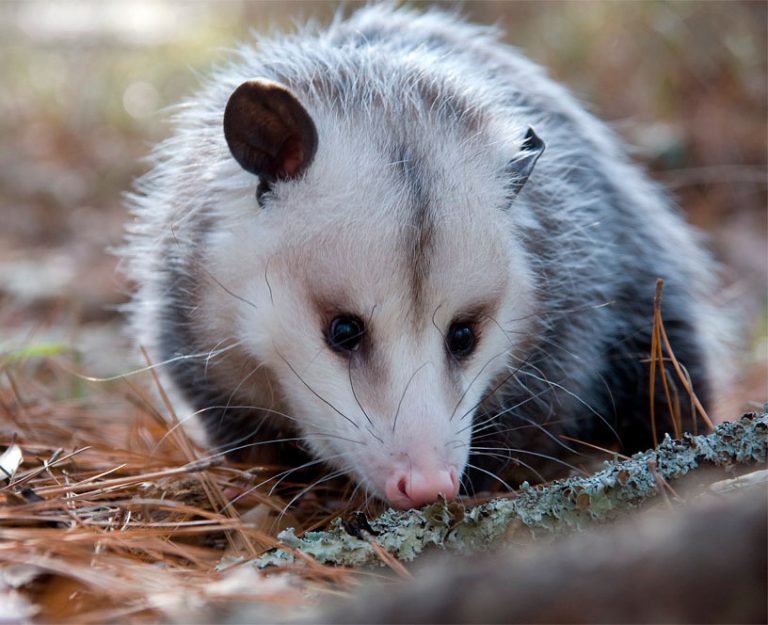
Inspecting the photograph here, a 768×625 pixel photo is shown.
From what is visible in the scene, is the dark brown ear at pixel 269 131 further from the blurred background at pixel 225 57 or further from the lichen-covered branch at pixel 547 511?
the blurred background at pixel 225 57

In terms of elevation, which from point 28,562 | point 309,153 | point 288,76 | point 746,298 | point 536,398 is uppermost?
point 288,76

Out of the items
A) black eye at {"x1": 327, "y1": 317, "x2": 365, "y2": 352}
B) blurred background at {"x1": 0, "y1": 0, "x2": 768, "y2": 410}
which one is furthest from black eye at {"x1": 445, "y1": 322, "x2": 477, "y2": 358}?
blurred background at {"x1": 0, "y1": 0, "x2": 768, "y2": 410}

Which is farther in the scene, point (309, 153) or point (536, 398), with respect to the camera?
point (536, 398)

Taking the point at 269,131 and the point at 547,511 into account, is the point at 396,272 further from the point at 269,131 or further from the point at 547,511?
the point at 547,511

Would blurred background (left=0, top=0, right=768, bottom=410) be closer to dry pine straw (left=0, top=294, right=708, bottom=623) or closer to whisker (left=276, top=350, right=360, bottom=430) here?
dry pine straw (left=0, top=294, right=708, bottom=623)

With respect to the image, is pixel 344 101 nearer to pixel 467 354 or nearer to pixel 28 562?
pixel 467 354

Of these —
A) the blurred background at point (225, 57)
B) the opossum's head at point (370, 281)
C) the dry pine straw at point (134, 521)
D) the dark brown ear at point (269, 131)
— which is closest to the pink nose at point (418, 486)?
the opossum's head at point (370, 281)

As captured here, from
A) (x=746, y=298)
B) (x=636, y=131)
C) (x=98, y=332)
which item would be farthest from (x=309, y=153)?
(x=636, y=131)
